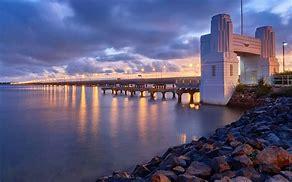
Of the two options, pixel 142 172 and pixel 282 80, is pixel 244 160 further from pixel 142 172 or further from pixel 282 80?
pixel 282 80

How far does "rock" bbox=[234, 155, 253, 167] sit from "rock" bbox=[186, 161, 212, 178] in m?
0.64

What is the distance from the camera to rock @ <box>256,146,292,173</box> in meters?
6.18

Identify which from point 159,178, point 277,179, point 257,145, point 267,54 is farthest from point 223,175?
point 267,54

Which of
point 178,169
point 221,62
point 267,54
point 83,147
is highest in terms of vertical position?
point 267,54

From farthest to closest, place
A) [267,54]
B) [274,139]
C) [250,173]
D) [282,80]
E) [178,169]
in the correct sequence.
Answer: [267,54]
[282,80]
[274,139]
[178,169]
[250,173]

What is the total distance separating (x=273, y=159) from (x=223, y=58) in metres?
28.0

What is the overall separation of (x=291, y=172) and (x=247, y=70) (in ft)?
124

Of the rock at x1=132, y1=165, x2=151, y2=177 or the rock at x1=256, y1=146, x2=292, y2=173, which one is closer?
the rock at x1=256, y1=146, x2=292, y2=173

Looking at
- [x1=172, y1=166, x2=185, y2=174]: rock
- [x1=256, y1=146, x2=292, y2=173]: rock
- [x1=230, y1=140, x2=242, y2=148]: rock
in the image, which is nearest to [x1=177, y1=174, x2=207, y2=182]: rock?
[x1=172, y1=166, x2=185, y2=174]: rock

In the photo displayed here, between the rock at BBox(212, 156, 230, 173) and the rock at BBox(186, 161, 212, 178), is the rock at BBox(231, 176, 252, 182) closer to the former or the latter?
the rock at BBox(212, 156, 230, 173)

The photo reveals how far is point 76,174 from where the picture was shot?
34.1 ft

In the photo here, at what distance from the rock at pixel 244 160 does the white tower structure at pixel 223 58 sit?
91.2ft

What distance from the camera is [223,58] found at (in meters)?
33.3

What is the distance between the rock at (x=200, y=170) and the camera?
20.6 ft
